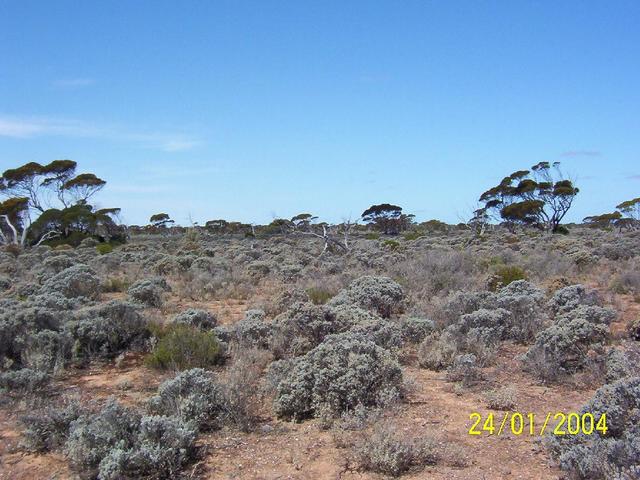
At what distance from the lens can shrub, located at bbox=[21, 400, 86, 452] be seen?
4.97m

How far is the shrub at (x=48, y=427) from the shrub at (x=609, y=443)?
14.0ft

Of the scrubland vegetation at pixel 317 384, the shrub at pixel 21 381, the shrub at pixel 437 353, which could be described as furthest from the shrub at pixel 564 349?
the shrub at pixel 21 381

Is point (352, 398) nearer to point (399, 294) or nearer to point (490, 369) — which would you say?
point (490, 369)

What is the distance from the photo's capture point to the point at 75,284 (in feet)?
42.7

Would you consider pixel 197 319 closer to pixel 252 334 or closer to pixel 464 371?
pixel 252 334

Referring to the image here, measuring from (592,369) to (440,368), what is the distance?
1.81 meters

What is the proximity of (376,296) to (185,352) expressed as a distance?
13.3 ft

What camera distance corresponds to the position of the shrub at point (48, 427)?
4969 mm

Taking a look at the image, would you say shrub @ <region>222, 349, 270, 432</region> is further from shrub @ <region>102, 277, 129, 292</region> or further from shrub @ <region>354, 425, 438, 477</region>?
shrub @ <region>102, 277, 129, 292</region>

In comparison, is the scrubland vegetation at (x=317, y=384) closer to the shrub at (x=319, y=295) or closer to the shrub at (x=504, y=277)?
the shrub at (x=319, y=295)

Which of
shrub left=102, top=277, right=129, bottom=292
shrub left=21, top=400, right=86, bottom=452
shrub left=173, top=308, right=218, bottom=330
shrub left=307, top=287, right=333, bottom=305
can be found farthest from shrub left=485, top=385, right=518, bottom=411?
shrub left=102, top=277, right=129, bottom=292

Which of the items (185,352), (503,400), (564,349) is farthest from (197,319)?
(564,349)

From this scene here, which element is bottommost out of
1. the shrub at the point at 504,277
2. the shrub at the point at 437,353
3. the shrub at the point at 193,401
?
the shrub at the point at 193,401

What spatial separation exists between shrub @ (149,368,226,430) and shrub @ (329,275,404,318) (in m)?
4.66
